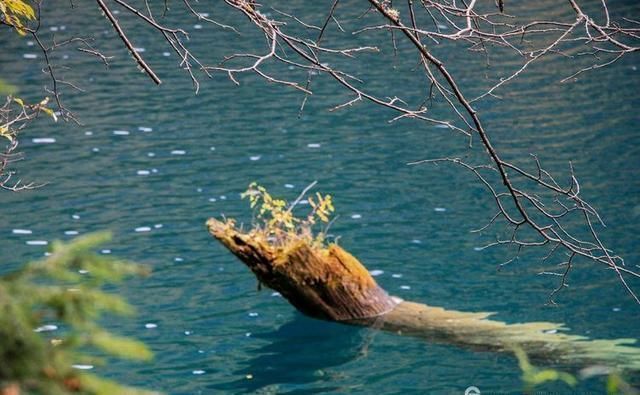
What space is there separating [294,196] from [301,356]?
4530 mm

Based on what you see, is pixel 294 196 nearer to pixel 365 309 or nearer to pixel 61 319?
pixel 365 309

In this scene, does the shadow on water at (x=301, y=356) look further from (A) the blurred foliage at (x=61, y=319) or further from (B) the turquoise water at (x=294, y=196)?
(A) the blurred foliage at (x=61, y=319)

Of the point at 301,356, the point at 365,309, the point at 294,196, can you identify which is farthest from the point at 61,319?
the point at 294,196

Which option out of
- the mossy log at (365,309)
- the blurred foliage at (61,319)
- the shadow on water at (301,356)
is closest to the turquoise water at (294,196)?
the shadow on water at (301,356)

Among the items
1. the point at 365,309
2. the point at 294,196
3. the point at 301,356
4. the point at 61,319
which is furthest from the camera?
the point at 294,196

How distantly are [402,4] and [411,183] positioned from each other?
27.4 ft

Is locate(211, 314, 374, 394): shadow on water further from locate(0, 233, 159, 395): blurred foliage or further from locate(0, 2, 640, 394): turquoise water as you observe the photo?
locate(0, 233, 159, 395): blurred foliage

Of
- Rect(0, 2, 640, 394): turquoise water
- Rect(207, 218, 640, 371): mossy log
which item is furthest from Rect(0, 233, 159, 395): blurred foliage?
Rect(207, 218, 640, 371): mossy log

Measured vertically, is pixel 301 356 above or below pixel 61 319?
below

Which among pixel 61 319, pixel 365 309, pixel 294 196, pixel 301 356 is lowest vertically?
pixel 294 196

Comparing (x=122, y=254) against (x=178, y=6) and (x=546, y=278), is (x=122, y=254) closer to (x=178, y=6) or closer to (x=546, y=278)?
(x=546, y=278)

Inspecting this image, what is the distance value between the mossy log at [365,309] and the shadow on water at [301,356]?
0.50 feet

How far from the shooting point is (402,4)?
2183 cm

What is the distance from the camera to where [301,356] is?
927cm
